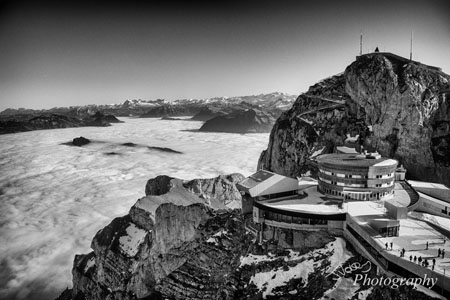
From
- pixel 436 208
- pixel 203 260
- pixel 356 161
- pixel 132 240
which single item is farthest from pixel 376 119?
pixel 132 240

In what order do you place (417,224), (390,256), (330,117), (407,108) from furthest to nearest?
(330,117) < (407,108) < (417,224) < (390,256)

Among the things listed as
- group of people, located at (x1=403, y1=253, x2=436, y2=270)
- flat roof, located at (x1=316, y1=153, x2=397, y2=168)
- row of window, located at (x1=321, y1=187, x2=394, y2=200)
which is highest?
flat roof, located at (x1=316, y1=153, x2=397, y2=168)

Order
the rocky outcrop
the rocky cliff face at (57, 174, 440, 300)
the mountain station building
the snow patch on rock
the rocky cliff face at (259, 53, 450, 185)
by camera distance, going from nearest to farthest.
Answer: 1. the mountain station building
2. the rocky cliff face at (57, 174, 440, 300)
3. the rocky outcrop
4. the snow patch on rock
5. the rocky cliff face at (259, 53, 450, 185)

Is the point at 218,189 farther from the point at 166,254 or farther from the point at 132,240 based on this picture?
the point at 166,254

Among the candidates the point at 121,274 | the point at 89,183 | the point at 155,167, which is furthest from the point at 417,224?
the point at 155,167

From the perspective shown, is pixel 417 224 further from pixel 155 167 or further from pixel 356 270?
pixel 155 167
